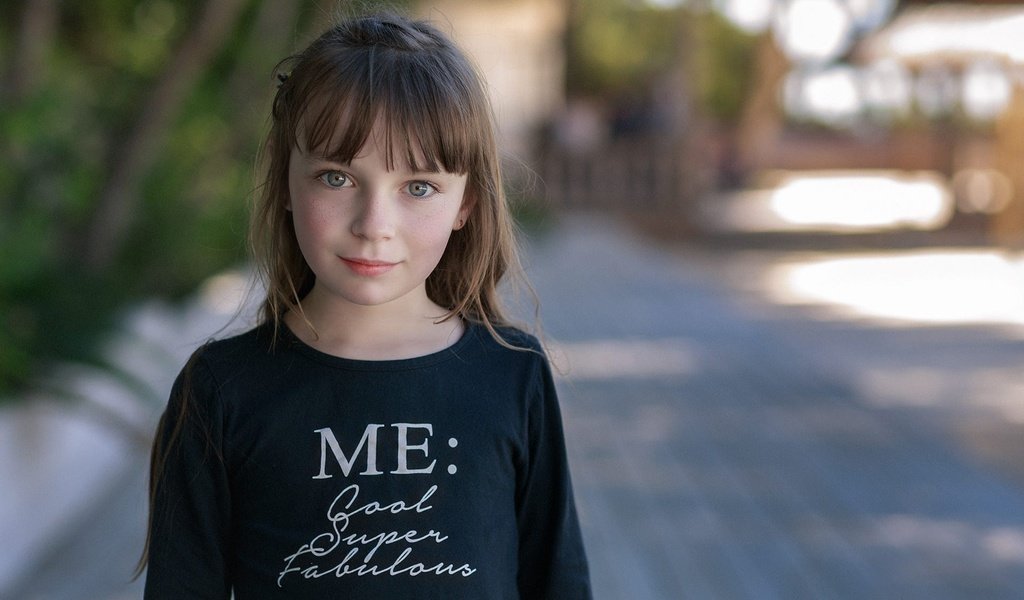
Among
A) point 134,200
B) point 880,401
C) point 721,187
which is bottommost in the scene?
point 721,187

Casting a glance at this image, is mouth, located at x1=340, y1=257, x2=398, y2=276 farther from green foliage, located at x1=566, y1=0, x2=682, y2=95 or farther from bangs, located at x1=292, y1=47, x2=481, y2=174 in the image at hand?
green foliage, located at x1=566, y1=0, x2=682, y2=95

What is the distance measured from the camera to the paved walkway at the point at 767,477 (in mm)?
4105

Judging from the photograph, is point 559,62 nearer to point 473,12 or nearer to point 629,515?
point 473,12

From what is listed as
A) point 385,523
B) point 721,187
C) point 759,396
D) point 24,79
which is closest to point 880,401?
point 759,396

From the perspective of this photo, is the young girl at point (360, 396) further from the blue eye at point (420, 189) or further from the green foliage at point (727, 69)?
the green foliage at point (727, 69)

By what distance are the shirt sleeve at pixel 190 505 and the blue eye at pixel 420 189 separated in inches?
12.6

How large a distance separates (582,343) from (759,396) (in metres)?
2.05

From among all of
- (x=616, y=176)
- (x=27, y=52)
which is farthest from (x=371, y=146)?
(x=616, y=176)

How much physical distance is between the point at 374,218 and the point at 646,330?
307 inches

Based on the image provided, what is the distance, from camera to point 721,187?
24938mm

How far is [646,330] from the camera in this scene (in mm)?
9156

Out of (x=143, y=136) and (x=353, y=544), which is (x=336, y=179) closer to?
(x=353, y=544)

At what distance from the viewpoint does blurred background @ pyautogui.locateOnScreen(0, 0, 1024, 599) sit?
13.9ft

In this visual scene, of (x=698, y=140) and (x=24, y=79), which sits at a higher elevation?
(x=24, y=79)
